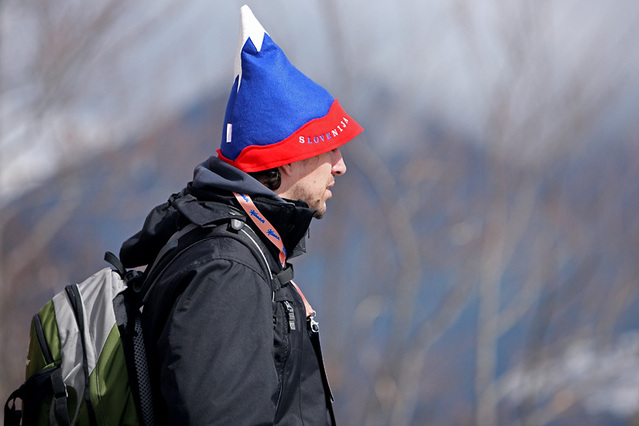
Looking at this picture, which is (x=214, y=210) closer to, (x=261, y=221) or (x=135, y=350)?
(x=261, y=221)

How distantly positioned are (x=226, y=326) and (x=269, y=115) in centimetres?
68

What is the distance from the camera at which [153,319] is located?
1427 mm

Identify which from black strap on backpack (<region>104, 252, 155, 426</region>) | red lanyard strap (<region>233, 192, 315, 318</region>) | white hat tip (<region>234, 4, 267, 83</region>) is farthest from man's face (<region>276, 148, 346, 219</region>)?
black strap on backpack (<region>104, 252, 155, 426</region>)

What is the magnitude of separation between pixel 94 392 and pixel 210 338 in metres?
0.29

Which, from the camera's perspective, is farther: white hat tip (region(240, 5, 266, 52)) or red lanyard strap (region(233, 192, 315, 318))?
white hat tip (region(240, 5, 266, 52))

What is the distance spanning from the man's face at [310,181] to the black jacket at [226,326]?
0.30 ft

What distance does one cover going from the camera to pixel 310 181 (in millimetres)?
1804

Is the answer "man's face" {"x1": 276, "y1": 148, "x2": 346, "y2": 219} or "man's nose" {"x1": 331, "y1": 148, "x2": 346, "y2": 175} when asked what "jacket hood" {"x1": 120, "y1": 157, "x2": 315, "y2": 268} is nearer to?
"man's face" {"x1": 276, "y1": 148, "x2": 346, "y2": 219}

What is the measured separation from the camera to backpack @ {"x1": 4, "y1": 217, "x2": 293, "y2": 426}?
1401mm

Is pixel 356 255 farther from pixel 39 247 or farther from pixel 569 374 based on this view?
pixel 39 247

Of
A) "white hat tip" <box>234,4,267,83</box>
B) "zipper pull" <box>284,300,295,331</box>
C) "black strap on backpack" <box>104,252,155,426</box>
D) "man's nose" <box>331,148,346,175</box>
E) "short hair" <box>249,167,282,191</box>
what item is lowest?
"zipper pull" <box>284,300,295,331</box>

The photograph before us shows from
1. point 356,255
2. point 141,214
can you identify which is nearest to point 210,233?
point 141,214

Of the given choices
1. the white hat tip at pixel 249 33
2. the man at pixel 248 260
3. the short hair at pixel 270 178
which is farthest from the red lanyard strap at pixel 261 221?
the white hat tip at pixel 249 33

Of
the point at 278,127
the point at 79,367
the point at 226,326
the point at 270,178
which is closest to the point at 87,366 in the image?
the point at 79,367
